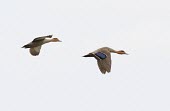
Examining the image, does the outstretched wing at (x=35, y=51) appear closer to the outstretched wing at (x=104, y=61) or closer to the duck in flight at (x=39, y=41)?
the duck in flight at (x=39, y=41)

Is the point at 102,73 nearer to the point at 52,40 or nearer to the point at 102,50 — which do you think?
the point at 102,50

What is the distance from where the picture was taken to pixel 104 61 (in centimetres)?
4378

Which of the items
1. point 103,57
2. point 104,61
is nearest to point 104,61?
point 104,61

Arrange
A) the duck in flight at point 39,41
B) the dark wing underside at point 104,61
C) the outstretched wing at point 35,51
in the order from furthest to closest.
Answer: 1. the outstretched wing at point 35,51
2. the duck in flight at point 39,41
3. the dark wing underside at point 104,61

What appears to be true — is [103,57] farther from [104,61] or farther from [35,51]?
[35,51]

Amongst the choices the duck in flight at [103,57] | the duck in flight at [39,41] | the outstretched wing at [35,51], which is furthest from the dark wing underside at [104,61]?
the outstretched wing at [35,51]

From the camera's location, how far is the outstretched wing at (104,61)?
141 feet

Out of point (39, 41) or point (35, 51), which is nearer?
point (39, 41)

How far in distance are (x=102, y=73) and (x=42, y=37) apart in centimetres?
730

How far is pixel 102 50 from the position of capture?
150ft

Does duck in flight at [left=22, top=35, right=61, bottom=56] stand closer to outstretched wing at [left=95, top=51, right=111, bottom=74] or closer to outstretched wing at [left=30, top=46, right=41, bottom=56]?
outstretched wing at [left=30, top=46, right=41, bottom=56]

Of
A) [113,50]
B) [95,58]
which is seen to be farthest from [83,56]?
[113,50]

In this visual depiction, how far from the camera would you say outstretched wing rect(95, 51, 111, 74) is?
43.0 meters

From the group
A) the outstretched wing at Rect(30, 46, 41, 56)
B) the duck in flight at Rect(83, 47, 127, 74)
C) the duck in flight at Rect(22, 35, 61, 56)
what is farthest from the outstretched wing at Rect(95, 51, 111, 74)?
the outstretched wing at Rect(30, 46, 41, 56)
